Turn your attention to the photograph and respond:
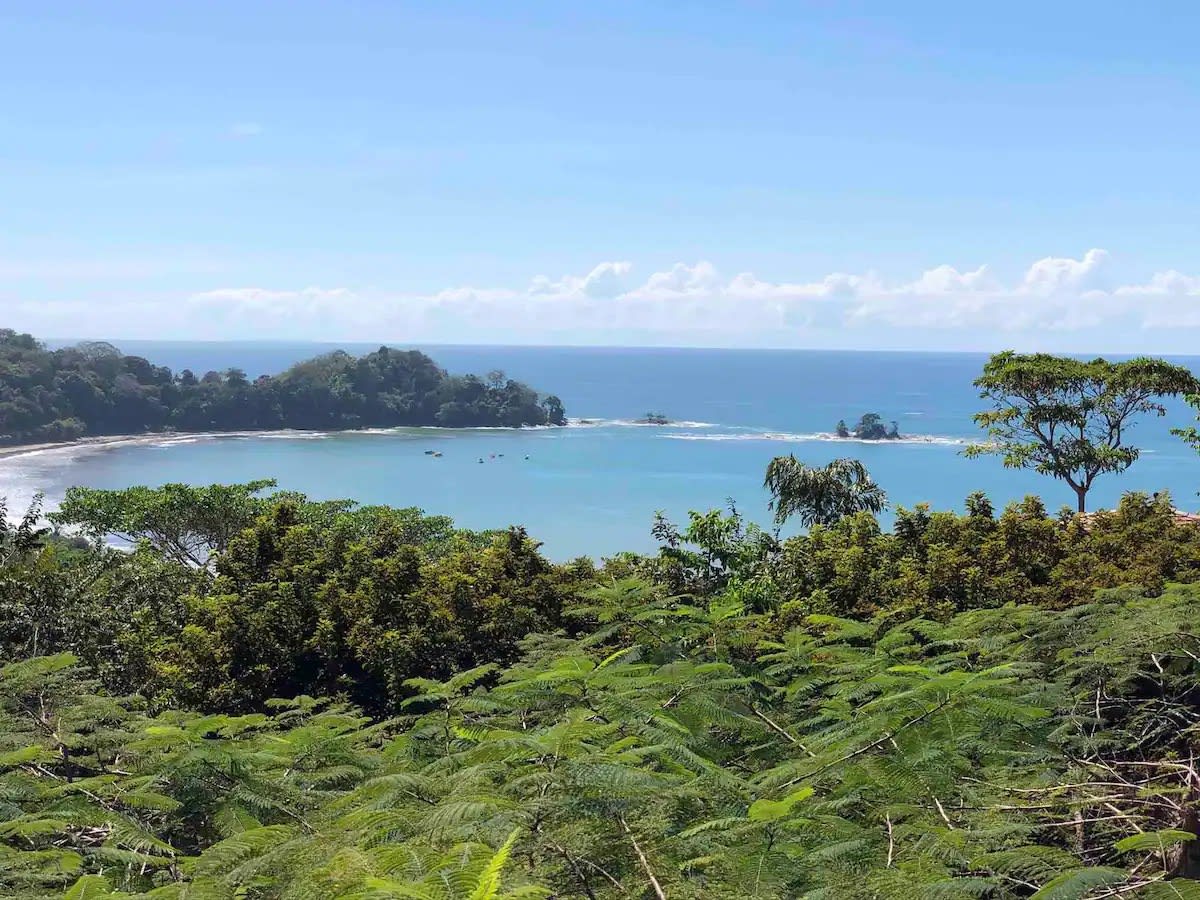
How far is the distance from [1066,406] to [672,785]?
2354 centimetres

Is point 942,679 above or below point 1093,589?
above

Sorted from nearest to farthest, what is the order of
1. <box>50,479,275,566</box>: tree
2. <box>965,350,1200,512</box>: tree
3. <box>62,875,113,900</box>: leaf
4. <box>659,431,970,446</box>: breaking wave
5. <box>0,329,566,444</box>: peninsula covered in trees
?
1. <box>62,875,113,900</box>: leaf
2. <box>965,350,1200,512</box>: tree
3. <box>50,479,275,566</box>: tree
4. <box>0,329,566,444</box>: peninsula covered in trees
5. <box>659,431,970,446</box>: breaking wave

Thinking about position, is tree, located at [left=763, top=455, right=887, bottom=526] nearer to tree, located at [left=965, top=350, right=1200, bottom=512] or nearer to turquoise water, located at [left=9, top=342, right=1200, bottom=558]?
tree, located at [left=965, top=350, right=1200, bottom=512]

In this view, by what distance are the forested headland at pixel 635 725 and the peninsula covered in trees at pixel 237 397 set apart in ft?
290

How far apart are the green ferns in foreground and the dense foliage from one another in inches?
0.7

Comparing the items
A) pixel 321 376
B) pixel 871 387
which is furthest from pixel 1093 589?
pixel 871 387

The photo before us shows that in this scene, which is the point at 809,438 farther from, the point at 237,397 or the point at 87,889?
the point at 87,889

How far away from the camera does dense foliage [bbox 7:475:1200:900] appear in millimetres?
3289

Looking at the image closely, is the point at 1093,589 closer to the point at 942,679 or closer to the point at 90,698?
the point at 942,679

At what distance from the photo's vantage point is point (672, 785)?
3705 millimetres

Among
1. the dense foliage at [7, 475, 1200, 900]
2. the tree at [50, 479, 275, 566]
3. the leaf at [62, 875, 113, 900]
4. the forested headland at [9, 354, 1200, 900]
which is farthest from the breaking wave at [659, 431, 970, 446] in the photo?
the leaf at [62, 875, 113, 900]

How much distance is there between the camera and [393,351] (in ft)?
380

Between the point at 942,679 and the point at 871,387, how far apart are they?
20270cm

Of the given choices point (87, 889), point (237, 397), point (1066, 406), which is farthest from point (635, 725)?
point (237, 397)
